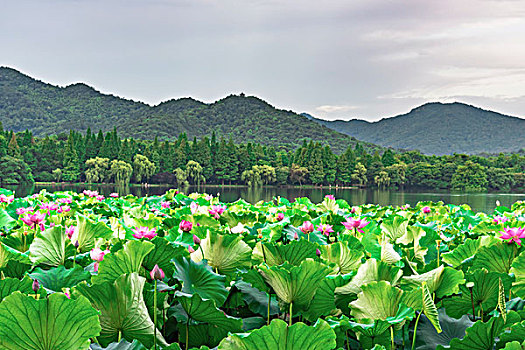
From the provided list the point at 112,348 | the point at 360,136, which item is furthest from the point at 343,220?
the point at 360,136

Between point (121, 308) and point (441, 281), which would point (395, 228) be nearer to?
point (441, 281)

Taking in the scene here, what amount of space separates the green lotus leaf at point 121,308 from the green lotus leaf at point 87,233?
0.77 m

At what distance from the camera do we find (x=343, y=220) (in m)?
2.70

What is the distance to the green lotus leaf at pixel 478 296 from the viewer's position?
1108 mm

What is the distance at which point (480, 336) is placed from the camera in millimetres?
827

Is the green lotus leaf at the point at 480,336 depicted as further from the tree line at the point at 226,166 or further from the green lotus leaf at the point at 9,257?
the tree line at the point at 226,166

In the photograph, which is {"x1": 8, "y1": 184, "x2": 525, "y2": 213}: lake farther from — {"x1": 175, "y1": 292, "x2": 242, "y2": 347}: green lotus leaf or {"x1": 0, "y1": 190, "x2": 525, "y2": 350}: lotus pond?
{"x1": 175, "y1": 292, "x2": 242, "y2": 347}: green lotus leaf

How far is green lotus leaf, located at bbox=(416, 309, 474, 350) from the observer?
0.97 meters

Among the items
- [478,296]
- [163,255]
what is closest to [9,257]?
[163,255]

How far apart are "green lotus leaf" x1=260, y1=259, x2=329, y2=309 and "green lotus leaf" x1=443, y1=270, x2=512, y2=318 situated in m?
0.37

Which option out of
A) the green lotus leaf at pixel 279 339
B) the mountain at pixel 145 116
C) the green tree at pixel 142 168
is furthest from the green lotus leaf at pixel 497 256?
the mountain at pixel 145 116

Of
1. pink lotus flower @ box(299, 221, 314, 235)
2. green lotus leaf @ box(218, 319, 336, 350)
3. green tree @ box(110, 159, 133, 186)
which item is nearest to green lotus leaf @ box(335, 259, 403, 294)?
green lotus leaf @ box(218, 319, 336, 350)

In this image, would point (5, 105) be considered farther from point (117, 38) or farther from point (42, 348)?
point (42, 348)

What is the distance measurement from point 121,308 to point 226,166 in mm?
53197
